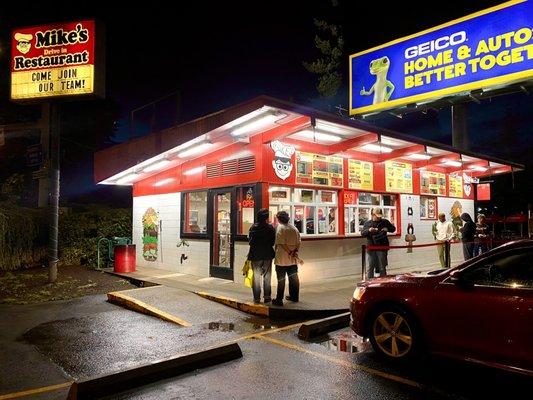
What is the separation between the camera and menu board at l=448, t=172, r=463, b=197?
55.9 feet

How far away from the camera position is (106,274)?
13.2 metres

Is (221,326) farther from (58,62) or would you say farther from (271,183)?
(58,62)

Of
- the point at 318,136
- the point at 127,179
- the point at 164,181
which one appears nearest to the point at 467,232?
the point at 318,136

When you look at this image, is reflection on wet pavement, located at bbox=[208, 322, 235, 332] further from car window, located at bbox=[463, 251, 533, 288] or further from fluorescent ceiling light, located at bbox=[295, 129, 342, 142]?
fluorescent ceiling light, located at bbox=[295, 129, 342, 142]

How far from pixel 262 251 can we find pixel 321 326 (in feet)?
7.13

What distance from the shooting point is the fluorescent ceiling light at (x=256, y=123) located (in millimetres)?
8906

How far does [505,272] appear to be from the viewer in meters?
4.54

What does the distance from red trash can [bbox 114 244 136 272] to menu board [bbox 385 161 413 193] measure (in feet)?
28.6

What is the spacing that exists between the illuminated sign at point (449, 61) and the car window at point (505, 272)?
199 inches

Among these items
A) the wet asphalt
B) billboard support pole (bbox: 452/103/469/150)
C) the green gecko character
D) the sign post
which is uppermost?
billboard support pole (bbox: 452/103/469/150)

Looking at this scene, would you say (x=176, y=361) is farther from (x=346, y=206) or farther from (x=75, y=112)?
(x=75, y=112)

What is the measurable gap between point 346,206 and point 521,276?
7996 millimetres

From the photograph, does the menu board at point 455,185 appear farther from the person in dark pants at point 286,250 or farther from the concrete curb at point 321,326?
the concrete curb at point 321,326

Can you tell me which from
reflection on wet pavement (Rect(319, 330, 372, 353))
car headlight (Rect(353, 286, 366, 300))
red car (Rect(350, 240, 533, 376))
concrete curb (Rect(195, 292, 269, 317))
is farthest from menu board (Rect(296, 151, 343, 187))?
red car (Rect(350, 240, 533, 376))
